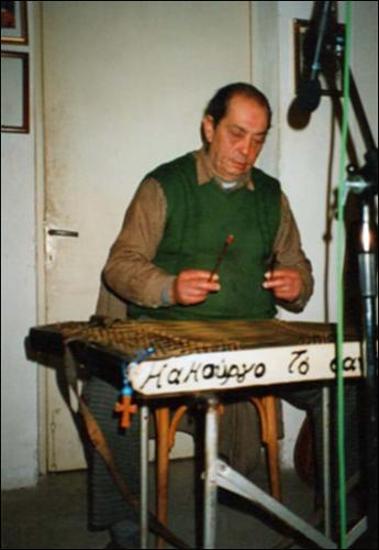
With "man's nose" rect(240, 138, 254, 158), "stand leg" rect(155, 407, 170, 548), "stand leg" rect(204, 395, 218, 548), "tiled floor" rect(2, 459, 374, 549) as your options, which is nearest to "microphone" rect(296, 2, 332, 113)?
"man's nose" rect(240, 138, 254, 158)

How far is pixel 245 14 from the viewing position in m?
2.65

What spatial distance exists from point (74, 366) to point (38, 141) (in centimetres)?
135

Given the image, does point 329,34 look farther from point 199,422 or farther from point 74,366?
point 199,422

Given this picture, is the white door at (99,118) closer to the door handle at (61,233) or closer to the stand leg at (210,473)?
the door handle at (61,233)

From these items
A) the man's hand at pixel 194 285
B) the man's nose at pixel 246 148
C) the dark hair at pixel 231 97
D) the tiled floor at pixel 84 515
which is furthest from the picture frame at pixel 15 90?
the tiled floor at pixel 84 515

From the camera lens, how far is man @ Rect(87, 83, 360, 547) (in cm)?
189

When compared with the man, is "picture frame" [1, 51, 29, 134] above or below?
above

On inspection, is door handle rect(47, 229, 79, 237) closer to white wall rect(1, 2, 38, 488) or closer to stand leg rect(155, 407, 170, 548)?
white wall rect(1, 2, 38, 488)

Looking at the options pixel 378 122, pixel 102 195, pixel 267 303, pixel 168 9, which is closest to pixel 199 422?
pixel 267 303

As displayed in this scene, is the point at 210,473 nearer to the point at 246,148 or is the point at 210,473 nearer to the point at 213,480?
the point at 213,480

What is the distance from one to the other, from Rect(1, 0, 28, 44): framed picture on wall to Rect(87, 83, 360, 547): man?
82 cm

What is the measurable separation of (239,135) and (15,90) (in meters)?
0.96

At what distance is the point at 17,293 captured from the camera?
2266 millimetres

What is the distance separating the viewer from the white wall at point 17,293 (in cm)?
225
